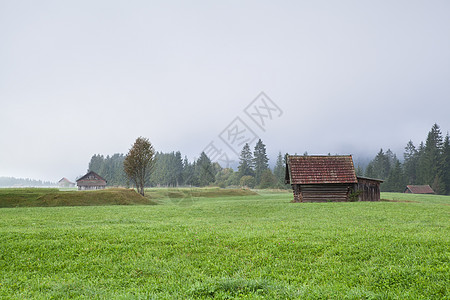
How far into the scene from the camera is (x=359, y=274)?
702 centimetres

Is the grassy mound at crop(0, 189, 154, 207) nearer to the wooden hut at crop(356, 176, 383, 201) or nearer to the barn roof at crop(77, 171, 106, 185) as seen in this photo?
the wooden hut at crop(356, 176, 383, 201)

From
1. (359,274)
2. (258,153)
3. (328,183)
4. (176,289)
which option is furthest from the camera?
(258,153)

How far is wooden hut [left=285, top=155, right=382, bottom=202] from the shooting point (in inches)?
1217

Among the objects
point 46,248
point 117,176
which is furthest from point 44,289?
point 117,176

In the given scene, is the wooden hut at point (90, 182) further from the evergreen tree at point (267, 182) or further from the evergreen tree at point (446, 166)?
the evergreen tree at point (446, 166)

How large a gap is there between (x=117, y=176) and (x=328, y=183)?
111256mm

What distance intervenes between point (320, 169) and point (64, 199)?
2867 cm

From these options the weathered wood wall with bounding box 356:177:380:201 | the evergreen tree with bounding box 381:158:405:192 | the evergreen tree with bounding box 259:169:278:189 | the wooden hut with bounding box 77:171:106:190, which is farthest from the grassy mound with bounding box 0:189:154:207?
the evergreen tree with bounding box 381:158:405:192

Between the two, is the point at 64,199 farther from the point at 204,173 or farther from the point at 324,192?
the point at 204,173

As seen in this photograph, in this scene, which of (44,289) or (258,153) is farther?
(258,153)

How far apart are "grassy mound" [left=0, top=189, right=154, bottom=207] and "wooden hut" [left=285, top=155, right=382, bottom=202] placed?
18.9 metres

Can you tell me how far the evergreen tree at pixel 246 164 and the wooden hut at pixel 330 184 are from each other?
76.0 metres

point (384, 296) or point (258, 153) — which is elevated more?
point (258, 153)

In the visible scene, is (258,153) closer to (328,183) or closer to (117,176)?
(117,176)
